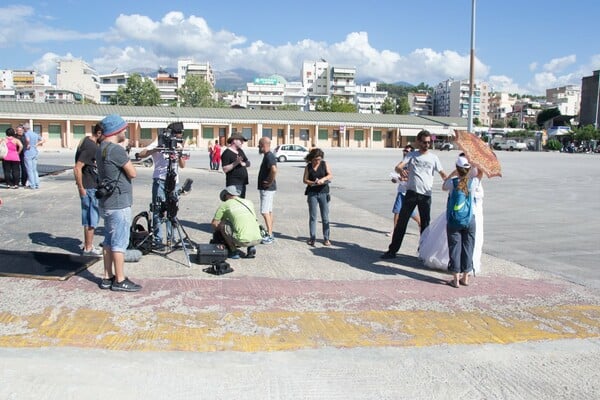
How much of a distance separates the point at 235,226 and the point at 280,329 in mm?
2652

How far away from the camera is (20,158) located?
573 inches

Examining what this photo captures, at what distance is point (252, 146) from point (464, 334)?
62343 mm

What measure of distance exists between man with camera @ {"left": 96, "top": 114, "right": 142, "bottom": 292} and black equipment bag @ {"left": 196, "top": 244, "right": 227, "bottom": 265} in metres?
1.38

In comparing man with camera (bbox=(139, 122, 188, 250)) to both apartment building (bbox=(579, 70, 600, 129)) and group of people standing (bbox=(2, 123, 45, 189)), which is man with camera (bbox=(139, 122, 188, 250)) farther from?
apartment building (bbox=(579, 70, 600, 129))

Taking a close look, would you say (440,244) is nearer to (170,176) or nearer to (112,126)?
(170,176)

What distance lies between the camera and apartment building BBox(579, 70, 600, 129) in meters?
95.6

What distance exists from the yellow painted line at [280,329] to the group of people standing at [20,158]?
35.0ft

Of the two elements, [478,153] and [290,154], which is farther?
[290,154]

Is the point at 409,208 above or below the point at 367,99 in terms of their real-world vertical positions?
below

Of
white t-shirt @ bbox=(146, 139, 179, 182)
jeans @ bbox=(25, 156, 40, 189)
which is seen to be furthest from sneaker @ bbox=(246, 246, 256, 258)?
jeans @ bbox=(25, 156, 40, 189)

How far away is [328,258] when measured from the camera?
7.61 meters

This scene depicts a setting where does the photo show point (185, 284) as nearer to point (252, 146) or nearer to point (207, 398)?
point (207, 398)

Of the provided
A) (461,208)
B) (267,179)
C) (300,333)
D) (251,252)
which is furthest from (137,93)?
(300,333)

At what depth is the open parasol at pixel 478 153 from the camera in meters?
6.13
